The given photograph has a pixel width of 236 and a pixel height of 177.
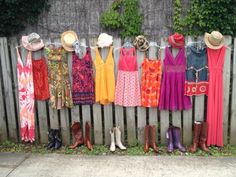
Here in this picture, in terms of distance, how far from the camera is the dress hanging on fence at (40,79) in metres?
5.92

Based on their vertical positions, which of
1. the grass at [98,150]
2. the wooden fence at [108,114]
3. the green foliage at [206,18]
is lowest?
the grass at [98,150]

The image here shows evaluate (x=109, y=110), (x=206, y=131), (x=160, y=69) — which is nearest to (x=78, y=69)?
(x=109, y=110)

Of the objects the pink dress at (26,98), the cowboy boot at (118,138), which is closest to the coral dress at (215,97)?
the cowboy boot at (118,138)

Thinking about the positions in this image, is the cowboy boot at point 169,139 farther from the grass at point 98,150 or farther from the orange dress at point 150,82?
the orange dress at point 150,82

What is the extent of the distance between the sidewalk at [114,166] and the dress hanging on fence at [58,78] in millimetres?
785

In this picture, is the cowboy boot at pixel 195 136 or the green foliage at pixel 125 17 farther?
the green foliage at pixel 125 17

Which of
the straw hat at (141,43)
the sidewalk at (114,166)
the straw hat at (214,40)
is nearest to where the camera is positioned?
the sidewalk at (114,166)

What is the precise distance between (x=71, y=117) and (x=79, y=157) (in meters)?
0.67

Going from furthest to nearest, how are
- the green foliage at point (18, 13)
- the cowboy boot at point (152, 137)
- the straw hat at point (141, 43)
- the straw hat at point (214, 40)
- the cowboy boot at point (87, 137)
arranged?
the green foliage at point (18, 13) → the cowboy boot at point (87, 137) → the cowboy boot at point (152, 137) → the straw hat at point (141, 43) → the straw hat at point (214, 40)

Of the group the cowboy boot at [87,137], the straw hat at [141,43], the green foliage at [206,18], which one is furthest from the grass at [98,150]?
the green foliage at [206,18]

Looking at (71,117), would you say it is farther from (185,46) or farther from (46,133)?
(185,46)

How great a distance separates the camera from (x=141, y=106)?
19.4 ft

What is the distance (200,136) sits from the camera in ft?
19.1

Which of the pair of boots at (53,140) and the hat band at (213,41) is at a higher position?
the hat band at (213,41)
